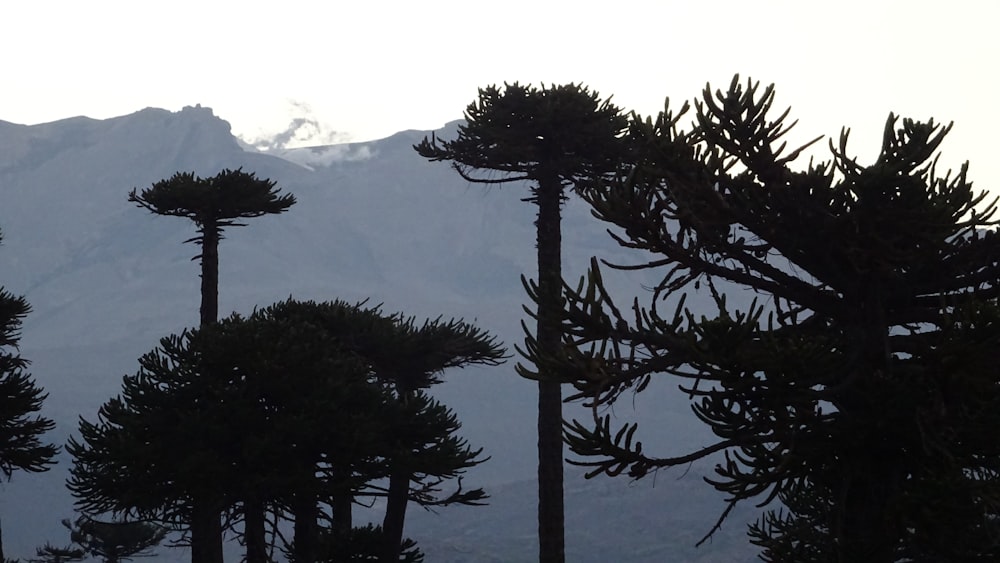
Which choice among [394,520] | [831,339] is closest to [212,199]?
[394,520]

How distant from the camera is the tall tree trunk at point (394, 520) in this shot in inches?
932

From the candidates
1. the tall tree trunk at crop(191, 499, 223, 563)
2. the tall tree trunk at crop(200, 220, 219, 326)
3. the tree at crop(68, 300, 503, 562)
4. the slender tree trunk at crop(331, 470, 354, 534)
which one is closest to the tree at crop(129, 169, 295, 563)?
the tall tree trunk at crop(200, 220, 219, 326)

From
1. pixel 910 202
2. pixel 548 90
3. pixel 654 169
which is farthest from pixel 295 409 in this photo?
pixel 910 202

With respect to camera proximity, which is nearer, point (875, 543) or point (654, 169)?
point (875, 543)

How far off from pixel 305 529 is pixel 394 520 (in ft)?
9.73

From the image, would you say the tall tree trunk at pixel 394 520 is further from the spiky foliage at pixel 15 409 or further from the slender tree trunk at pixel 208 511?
the spiky foliage at pixel 15 409

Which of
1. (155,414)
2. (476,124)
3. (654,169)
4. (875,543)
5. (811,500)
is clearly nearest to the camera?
(875,543)

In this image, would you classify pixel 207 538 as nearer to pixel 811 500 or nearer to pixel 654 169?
pixel 811 500

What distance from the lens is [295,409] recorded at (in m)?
20.4

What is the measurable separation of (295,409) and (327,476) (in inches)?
56.2

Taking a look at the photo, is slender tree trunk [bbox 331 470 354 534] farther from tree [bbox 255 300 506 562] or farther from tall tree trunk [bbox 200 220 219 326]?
tall tree trunk [bbox 200 220 219 326]

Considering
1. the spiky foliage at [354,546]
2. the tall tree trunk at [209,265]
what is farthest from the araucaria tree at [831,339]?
the tall tree trunk at [209,265]

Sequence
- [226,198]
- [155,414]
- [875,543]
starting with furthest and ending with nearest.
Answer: [226,198], [155,414], [875,543]

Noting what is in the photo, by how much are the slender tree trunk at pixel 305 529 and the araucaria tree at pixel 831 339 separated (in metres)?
11.1
